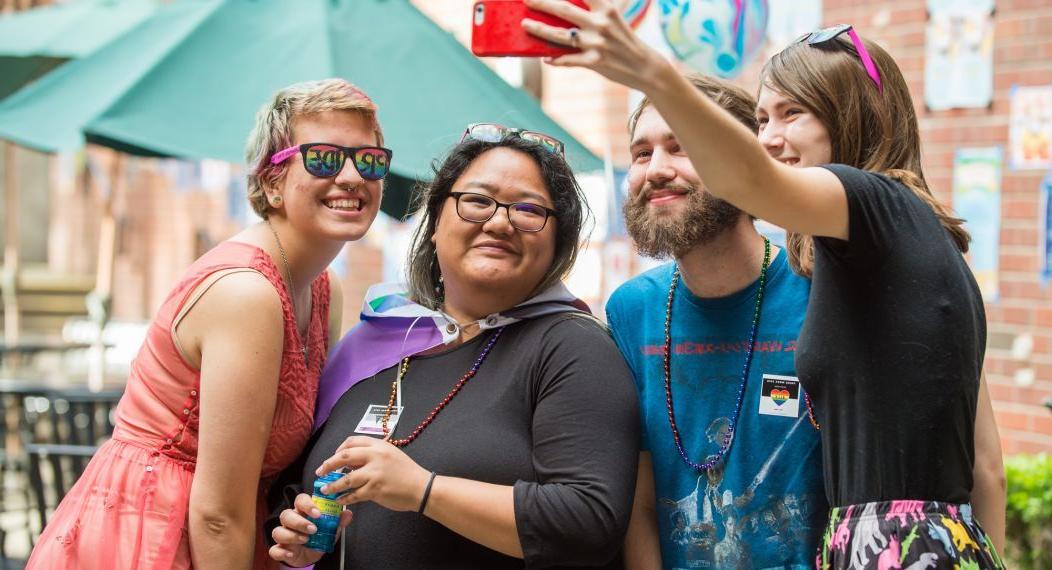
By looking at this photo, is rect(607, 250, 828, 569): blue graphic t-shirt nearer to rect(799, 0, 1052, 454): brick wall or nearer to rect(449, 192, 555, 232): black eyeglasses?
rect(449, 192, 555, 232): black eyeglasses

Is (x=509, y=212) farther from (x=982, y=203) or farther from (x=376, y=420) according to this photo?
(x=982, y=203)

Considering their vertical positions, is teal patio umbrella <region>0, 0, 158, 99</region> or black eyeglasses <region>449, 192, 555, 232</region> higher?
teal patio umbrella <region>0, 0, 158, 99</region>

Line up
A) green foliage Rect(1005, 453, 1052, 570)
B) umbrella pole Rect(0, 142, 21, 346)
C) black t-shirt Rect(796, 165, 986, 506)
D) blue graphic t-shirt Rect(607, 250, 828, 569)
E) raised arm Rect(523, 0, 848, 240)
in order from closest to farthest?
raised arm Rect(523, 0, 848, 240)
black t-shirt Rect(796, 165, 986, 506)
blue graphic t-shirt Rect(607, 250, 828, 569)
green foliage Rect(1005, 453, 1052, 570)
umbrella pole Rect(0, 142, 21, 346)

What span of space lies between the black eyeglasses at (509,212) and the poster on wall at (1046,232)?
295 centimetres

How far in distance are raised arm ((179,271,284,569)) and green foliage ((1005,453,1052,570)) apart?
278 centimetres

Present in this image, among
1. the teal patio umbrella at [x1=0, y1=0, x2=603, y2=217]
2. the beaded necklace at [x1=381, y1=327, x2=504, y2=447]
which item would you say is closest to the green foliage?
the teal patio umbrella at [x1=0, y1=0, x2=603, y2=217]

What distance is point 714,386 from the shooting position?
2287mm

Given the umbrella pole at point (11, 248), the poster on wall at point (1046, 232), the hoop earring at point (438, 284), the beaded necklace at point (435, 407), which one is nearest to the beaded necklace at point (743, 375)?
the beaded necklace at point (435, 407)

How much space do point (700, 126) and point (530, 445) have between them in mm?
870

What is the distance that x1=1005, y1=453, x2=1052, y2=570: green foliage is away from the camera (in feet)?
12.7

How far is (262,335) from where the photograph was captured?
2303mm

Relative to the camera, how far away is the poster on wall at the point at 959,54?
4707 millimetres

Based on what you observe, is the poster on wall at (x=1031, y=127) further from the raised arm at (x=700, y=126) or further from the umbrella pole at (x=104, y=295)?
the umbrella pole at (x=104, y=295)

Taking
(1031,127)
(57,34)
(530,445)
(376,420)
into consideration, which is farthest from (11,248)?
(530,445)
